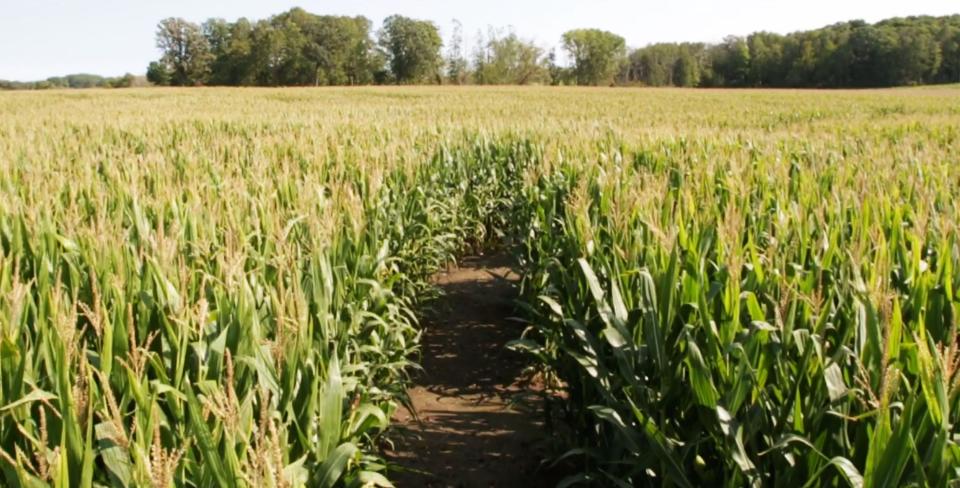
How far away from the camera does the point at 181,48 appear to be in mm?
79062

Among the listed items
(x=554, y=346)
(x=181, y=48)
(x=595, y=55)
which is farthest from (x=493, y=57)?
(x=554, y=346)

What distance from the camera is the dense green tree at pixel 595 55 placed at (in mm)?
88062

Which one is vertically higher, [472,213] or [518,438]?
[472,213]

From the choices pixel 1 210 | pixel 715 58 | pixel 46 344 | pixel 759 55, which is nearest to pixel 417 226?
pixel 1 210

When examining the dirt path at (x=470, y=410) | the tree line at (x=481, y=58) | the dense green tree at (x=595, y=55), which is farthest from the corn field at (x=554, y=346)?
the dense green tree at (x=595, y=55)

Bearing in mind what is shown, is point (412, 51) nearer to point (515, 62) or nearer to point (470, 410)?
point (515, 62)

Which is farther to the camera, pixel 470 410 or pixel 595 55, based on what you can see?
pixel 595 55

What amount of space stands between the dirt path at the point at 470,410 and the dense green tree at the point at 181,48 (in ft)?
260

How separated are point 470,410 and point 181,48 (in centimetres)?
8530

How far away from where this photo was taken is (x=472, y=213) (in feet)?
27.7

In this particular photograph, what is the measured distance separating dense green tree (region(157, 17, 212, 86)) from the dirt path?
3114 inches

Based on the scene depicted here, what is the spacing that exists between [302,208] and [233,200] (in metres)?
0.71

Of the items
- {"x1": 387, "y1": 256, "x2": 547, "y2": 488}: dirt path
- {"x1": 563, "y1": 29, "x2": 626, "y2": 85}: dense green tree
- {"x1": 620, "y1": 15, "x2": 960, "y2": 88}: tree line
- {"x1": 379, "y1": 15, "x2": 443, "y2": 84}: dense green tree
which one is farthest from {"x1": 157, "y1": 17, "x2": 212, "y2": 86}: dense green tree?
{"x1": 387, "y1": 256, "x2": 547, "y2": 488}: dirt path

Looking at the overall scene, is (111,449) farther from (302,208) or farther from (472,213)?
(472,213)
